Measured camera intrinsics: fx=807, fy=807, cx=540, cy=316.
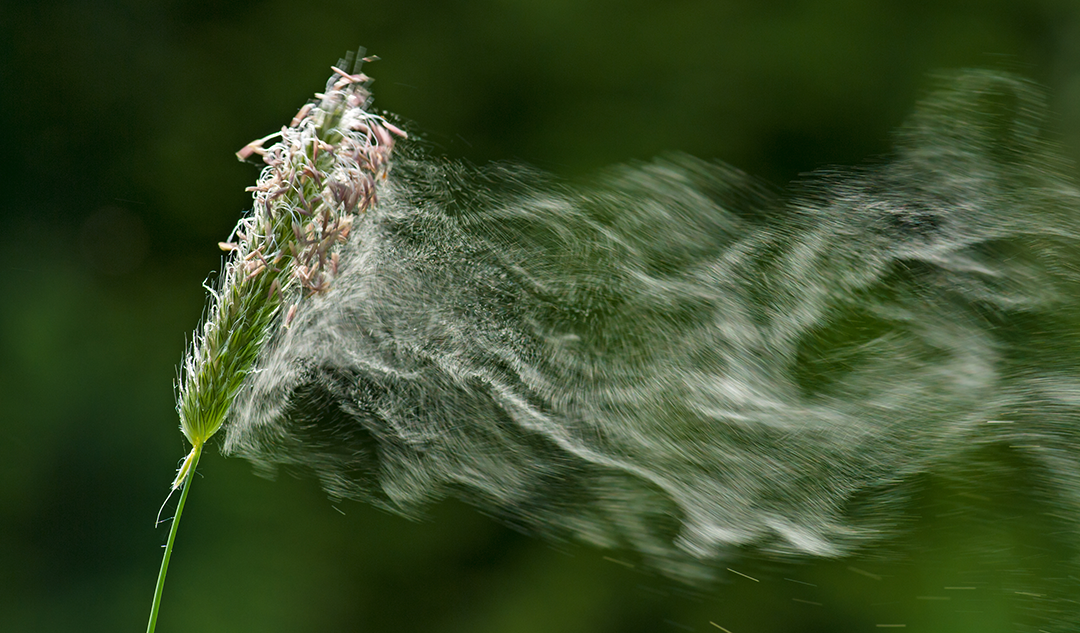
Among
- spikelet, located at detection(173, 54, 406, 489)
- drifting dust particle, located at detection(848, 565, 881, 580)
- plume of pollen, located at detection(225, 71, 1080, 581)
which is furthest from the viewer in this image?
drifting dust particle, located at detection(848, 565, 881, 580)

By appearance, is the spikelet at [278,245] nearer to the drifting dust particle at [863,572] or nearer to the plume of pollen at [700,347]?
the plume of pollen at [700,347]

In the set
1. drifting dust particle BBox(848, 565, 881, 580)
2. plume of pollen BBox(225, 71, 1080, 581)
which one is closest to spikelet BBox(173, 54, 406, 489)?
plume of pollen BBox(225, 71, 1080, 581)

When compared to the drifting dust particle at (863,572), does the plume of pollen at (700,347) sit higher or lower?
higher

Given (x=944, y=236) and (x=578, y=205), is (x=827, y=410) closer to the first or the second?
(x=944, y=236)

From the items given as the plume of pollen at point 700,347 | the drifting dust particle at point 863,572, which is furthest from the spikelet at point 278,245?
the drifting dust particle at point 863,572

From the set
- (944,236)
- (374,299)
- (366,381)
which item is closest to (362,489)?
(366,381)

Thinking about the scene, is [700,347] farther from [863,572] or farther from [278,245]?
[863,572]

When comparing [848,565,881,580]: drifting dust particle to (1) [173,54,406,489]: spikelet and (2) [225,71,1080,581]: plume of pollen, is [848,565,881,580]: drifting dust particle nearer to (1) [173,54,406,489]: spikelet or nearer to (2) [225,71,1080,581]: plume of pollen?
(2) [225,71,1080,581]: plume of pollen
